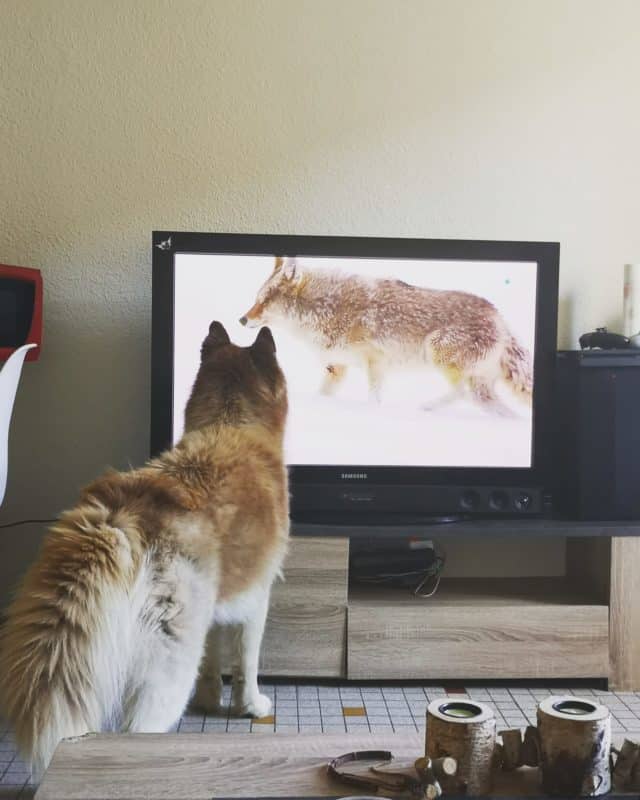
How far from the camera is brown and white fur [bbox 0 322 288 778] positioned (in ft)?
5.46

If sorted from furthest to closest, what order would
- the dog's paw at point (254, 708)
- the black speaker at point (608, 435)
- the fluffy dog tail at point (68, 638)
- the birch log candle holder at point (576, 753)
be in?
the black speaker at point (608, 435), the dog's paw at point (254, 708), the fluffy dog tail at point (68, 638), the birch log candle holder at point (576, 753)

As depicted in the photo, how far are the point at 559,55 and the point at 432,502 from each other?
1.49 m

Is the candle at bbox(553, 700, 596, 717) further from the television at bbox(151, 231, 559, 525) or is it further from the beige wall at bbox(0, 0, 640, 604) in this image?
the beige wall at bbox(0, 0, 640, 604)

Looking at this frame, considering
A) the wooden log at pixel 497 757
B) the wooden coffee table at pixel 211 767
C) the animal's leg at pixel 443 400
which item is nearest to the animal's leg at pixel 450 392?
the animal's leg at pixel 443 400

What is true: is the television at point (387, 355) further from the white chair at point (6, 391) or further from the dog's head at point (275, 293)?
the white chair at point (6, 391)

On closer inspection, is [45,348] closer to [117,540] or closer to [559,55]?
[117,540]

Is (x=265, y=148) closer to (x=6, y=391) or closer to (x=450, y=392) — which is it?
(x=450, y=392)

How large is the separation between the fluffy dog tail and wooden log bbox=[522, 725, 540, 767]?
0.82 metres

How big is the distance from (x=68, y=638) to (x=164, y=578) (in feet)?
0.89

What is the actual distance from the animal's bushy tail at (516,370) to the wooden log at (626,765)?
1594mm

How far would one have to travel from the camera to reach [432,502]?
268 centimetres

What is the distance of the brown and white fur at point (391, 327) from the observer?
8.75ft

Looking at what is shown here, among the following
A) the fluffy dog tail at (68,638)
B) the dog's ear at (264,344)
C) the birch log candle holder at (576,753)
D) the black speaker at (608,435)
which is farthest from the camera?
the black speaker at (608,435)

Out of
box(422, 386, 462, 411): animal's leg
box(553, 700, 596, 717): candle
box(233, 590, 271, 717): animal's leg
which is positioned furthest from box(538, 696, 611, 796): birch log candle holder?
box(422, 386, 462, 411): animal's leg
